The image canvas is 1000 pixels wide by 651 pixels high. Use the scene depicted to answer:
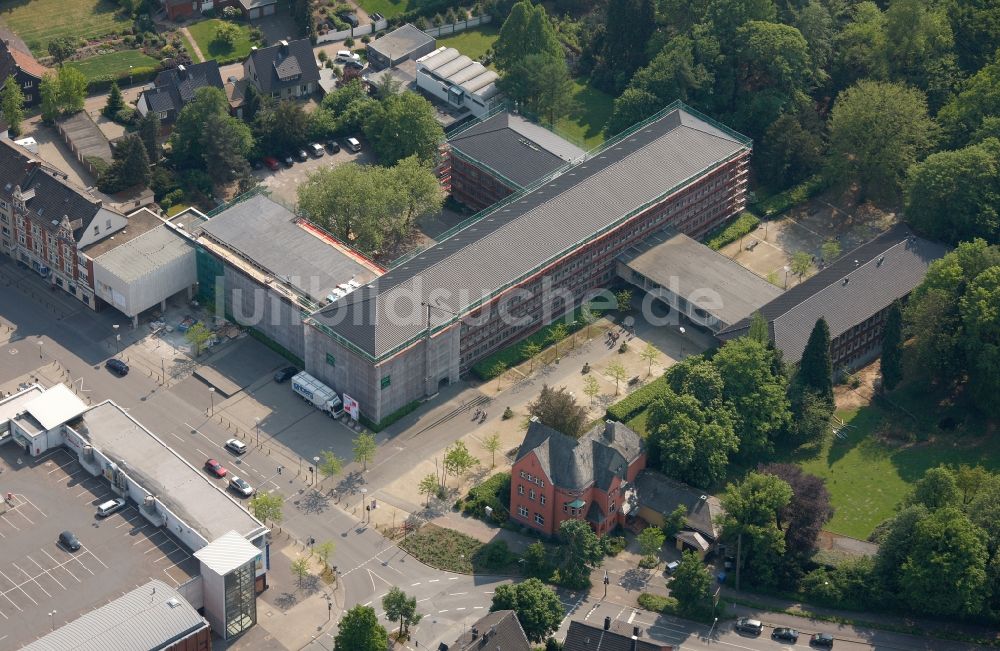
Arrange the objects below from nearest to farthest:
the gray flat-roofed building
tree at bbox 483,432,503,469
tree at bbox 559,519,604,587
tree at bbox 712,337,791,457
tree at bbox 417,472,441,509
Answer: the gray flat-roofed building → tree at bbox 559,519,604,587 → tree at bbox 417,472,441,509 → tree at bbox 712,337,791,457 → tree at bbox 483,432,503,469

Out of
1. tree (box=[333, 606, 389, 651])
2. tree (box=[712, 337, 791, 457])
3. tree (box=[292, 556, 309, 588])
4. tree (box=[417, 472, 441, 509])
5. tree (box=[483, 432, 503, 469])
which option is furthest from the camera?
tree (box=[483, 432, 503, 469])

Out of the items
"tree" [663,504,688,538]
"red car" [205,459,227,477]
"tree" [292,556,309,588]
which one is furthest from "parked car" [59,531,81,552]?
"tree" [663,504,688,538]

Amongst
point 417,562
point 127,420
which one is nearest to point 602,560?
point 417,562

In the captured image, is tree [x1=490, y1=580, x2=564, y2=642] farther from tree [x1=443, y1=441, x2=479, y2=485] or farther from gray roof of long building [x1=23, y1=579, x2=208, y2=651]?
gray roof of long building [x1=23, y1=579, x2=208, y2=651]

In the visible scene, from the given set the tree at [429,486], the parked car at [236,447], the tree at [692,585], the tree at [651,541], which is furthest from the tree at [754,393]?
the parked car at [236,447]

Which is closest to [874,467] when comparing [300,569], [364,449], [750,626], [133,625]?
[750,626]

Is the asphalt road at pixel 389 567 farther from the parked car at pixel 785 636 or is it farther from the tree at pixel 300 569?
the tree at pixel 300 569
